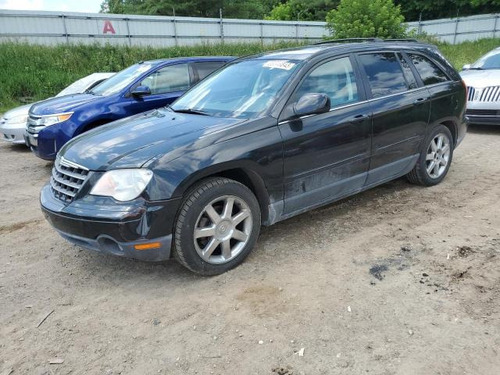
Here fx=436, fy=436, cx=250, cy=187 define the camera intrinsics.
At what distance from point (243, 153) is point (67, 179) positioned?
139 centimetres

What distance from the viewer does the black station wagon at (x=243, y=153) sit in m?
3.10

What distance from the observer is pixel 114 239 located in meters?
3.07

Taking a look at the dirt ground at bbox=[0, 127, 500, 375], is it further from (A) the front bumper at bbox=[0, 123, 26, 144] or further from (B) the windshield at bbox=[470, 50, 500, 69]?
(B) the windshield at bbox=[470, 50, 500, 69]

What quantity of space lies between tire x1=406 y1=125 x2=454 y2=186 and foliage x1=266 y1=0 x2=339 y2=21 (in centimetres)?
3322

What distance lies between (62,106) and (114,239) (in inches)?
170

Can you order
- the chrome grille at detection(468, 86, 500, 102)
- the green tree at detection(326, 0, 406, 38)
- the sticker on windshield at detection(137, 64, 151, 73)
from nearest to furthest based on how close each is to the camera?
the sticker on windshield at detection(137, 64, 151, 73), the chrome grille at detection(468, 86, 500, 102), the green tree at detection(326, 0, 406, 38)

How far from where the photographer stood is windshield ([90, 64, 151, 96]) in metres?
7.02

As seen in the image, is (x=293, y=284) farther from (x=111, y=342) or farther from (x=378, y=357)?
(x=111, y=342)

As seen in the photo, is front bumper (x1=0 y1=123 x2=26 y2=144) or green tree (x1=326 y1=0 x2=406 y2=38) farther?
green tree (x1=326 y1=0 x2=406 y2=38)

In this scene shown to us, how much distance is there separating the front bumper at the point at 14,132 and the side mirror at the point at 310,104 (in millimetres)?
6345

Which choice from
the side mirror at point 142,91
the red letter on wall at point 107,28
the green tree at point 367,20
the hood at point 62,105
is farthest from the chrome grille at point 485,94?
the red letter on wall at point 107,28

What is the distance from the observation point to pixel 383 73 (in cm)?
457

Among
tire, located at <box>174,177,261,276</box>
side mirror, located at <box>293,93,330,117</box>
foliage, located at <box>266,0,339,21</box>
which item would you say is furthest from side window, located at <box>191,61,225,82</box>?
foliage, located at <box>266,0,339,21</box>

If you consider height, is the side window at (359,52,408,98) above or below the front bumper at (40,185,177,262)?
above
